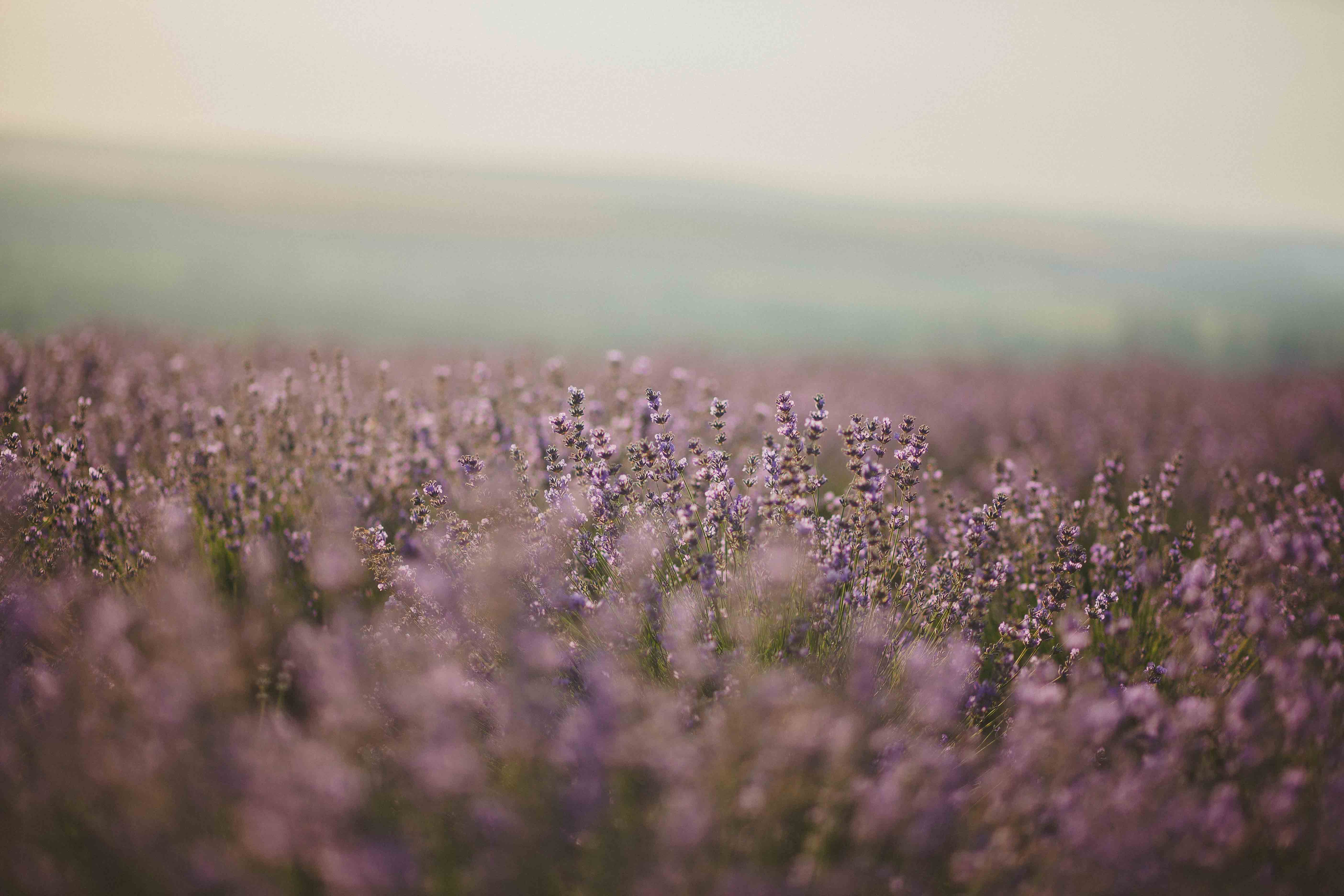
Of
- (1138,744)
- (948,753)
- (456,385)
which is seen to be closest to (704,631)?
(948,753)

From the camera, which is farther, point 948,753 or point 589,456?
point 589,456

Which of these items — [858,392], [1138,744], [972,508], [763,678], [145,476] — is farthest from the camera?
[858,392]

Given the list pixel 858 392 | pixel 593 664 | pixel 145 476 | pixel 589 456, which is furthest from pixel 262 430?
pixel 858 392

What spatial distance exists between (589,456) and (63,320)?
32.3ft

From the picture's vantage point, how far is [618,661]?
7.65 feet

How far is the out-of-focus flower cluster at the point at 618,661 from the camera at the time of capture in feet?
4.96

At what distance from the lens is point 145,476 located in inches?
136

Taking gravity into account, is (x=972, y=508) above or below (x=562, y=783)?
above

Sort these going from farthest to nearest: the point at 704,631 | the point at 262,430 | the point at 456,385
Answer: the point at 456,385 → the point at 262,430 → the point at 704,631

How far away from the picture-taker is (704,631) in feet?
7.86

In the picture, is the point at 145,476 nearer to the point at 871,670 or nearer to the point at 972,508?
the point at 871,670

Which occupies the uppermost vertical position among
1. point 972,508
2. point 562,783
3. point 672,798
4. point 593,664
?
point 972,508

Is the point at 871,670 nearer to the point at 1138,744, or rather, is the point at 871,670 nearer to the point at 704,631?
the point at 704,631

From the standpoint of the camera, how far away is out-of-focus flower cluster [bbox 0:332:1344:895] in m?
1.51
